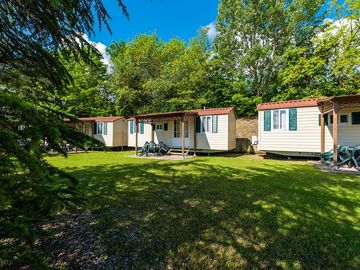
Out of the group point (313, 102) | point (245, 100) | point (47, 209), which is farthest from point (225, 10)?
point (47, 209)

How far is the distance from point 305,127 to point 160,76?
15138 millimetres

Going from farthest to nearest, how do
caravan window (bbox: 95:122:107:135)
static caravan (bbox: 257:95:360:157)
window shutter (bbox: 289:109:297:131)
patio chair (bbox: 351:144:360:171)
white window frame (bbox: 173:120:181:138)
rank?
caravan window (bbox: 95:122:107:135), white window frame (bbox: 173:120:181:138), window shutter (bbox: 289:109:297:131), static caravan (bbox: 257:95:360:157), patio chair (bbox: 351:144:360:171)

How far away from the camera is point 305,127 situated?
10359 millimetres

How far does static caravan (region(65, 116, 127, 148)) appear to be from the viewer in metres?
17.6

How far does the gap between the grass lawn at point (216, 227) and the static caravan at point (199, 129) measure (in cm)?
736

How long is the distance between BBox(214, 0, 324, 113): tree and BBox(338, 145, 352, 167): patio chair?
10271 millimetres

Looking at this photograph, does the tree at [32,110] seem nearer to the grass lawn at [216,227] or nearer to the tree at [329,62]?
the grass lawn at [216,227]

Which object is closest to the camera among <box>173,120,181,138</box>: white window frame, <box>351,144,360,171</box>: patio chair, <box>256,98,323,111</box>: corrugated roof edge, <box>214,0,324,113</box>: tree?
<box>351,144,360,171</box>: patio chair

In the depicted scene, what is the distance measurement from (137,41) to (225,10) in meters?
9.79

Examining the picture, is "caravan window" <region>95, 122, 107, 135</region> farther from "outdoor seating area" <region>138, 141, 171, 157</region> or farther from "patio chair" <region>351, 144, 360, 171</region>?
"patio chair" <region>351, 144, 360, 171</region>

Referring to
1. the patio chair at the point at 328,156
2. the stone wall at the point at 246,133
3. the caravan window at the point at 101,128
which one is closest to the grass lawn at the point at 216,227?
the patio chair at the point at 328,156

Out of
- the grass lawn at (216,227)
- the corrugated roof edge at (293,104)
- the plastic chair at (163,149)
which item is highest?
the corrugated roof edge at (293,104)

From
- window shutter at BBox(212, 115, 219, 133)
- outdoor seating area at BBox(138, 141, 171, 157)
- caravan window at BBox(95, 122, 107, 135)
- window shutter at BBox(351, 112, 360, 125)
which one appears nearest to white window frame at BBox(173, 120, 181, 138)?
outdoor seating area at BBox(138, 141, 171, 157)

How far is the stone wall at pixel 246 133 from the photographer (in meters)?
14.4
